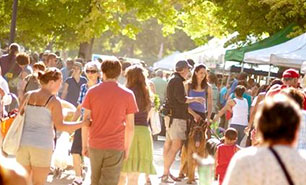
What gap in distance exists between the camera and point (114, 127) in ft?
30.2

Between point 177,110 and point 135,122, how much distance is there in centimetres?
301

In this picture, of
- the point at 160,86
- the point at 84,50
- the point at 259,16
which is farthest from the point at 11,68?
the point at 84,50

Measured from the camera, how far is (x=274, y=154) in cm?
507

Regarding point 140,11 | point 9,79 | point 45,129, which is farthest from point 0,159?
point 140,11

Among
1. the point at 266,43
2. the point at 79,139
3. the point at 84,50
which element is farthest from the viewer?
the point at 84,50

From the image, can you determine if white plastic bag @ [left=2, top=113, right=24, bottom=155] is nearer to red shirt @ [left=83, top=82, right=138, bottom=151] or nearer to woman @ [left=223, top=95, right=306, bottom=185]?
red shirt @ [left=83, top=82, right=138, bottom=151]

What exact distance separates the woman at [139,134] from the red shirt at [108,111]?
4.53 ft

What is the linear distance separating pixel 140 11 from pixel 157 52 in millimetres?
58909

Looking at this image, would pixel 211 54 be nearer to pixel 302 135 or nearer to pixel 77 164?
pixel 77 164

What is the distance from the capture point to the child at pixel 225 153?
1119 centimetres

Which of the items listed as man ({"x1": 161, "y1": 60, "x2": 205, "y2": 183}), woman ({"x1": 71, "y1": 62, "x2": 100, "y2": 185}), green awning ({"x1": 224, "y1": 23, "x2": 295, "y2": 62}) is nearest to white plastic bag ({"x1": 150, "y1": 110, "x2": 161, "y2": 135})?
man ({"x1": 161, "y1": 60, "x2": 205, "y2": 183})

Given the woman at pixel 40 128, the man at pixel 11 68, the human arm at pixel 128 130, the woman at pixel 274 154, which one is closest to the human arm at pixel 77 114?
the human arm at pixel 128 130

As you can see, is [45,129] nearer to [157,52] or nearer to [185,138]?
[185,138]

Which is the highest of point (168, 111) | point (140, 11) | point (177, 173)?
point (140, 11)
